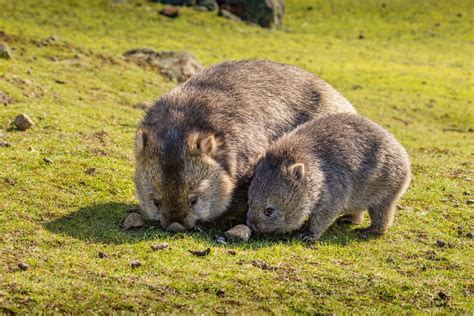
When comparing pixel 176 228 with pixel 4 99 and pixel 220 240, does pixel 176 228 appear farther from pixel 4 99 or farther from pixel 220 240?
pixel 4 99

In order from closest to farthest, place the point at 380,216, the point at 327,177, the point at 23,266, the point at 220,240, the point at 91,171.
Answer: the point at 23,266
the point at 220,240
the point at 327,177
the point at 380,216
the point at 91,171

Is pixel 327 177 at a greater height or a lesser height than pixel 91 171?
greater

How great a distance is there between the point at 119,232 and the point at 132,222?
0.81ft

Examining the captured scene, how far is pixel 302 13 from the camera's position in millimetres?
42062

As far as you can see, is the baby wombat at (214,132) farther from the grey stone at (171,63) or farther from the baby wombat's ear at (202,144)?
the grey stone at (171,63)

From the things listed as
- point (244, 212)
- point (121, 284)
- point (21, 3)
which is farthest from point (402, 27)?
point (121, 284)

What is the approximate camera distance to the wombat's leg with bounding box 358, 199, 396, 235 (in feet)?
30.0

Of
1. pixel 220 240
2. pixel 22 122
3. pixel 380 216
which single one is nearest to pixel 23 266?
pixel 220 240

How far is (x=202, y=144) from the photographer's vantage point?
320 inches

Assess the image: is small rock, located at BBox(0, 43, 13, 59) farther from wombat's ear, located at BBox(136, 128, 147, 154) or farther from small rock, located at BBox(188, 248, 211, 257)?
small rock, located at BBox(188, 248, 211, 257)

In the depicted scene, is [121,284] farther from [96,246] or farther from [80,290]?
[96,246]

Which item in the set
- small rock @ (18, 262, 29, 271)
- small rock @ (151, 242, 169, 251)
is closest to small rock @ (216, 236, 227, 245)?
small rock @ (151, 242, 169, 251)

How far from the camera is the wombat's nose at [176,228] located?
8180mm

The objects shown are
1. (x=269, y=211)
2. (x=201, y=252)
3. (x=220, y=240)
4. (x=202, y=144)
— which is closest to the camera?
(x=201, y=252)
